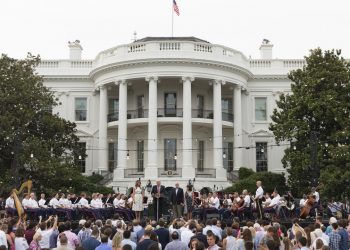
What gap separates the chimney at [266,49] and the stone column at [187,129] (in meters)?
11.3

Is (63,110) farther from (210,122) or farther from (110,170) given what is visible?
(210,122)

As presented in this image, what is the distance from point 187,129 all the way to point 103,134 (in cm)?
697

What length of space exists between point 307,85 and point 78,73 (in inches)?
775

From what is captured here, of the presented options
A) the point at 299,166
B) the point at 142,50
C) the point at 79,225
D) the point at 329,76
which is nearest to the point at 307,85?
the point at 329,76

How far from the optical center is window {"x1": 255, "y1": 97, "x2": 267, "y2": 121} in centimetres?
4447

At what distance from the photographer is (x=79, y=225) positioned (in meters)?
14.8

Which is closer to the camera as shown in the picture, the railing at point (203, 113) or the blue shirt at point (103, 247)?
the blue shirt at point (103, 247)

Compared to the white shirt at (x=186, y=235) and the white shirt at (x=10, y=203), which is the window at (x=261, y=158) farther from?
the white shirt at (x=186, y=235)

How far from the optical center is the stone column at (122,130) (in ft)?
129

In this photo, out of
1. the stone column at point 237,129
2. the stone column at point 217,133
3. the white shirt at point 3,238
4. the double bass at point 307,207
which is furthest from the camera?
the stone column at point 237,129

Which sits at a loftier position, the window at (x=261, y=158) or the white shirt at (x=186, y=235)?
the window at (x=261, y=158)

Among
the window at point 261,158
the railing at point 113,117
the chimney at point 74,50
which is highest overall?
the chimney at point 74,50

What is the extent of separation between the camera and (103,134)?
41656 mm

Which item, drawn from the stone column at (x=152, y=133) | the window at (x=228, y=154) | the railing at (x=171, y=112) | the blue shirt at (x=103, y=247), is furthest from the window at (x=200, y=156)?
the blue shirt at (x=103, y=247)
